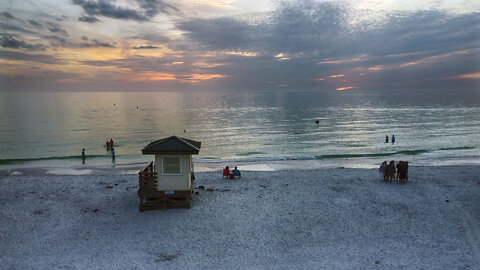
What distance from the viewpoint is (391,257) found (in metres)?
11.5

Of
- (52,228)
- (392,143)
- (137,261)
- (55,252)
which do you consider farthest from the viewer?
(392,143)

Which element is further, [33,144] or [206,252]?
[33,144]

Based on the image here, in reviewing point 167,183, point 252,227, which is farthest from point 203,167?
point 252,227

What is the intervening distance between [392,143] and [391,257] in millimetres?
38881

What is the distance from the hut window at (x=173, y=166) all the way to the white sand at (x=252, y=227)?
1997mm

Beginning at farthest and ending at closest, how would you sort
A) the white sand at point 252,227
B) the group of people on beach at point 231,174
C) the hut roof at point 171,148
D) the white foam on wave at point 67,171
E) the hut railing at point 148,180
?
1. the white foam on wave at point 67,171
2. the group of people on beach at point 231,174
3. the hut railing at point 148,180
4. the hut roof at point 171,148
5. the white sand at point 252,227

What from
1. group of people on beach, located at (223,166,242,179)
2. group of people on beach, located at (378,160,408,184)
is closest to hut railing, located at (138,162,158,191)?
group of people on beach, located at (223,166,242,179)

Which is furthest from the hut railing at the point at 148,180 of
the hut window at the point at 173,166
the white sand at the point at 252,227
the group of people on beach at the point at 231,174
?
the group of people on beach at the point at 231,174

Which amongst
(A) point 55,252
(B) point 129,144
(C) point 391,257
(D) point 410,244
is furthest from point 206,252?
(B) point 129,144

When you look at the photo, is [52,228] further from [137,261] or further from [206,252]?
[206,252]

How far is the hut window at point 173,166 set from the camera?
53.4ft

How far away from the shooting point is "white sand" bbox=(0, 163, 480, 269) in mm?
11477

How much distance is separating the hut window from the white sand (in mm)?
1997

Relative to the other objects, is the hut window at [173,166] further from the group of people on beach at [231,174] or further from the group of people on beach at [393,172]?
the group of people on beach at [393,172]
